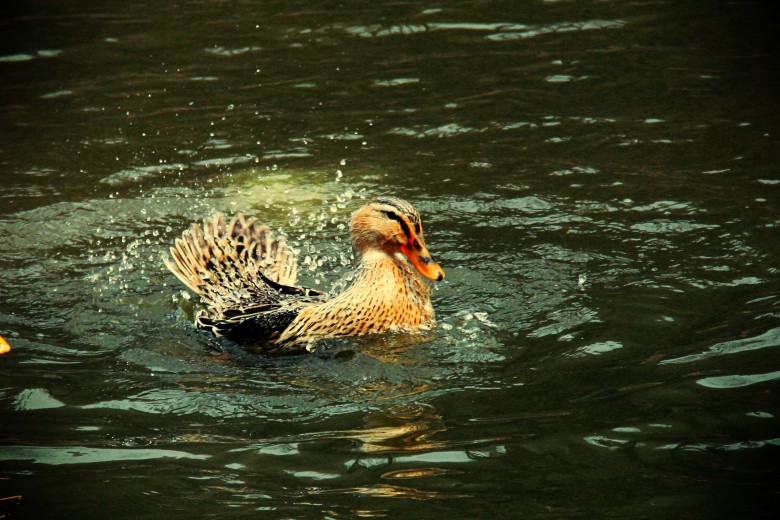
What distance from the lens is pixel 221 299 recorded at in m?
7.81

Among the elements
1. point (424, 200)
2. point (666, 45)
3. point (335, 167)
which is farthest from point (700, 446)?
point (666, 45)

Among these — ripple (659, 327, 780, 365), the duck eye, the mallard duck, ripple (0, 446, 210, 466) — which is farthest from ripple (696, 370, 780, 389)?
ripple (0, 446, 210, 466)

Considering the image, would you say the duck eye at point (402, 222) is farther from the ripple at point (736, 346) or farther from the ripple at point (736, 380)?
the ripple at point (736, 380)

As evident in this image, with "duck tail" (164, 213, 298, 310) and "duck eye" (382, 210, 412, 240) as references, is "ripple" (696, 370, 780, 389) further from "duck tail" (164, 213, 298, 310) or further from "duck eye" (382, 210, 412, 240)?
"duck tail" (164, 213, 298, 310)

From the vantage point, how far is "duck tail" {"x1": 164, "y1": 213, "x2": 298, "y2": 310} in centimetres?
786

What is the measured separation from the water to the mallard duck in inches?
6.1

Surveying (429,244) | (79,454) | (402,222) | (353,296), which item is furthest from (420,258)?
(79,454)

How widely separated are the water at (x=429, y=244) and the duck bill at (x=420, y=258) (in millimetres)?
440

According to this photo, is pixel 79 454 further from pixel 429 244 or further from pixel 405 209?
pixel 429 244

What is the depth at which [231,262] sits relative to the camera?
8.22 metres

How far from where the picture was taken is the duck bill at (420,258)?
7.17m

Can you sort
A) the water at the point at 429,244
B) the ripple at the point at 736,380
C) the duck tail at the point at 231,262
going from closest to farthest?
the water at the point at 429,244, the ripple at the point at 736,380, the duck tail at the point at 231,262

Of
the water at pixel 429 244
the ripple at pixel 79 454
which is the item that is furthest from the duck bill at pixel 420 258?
the ripple at pixel 79 454

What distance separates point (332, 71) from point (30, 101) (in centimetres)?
337
